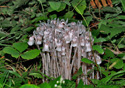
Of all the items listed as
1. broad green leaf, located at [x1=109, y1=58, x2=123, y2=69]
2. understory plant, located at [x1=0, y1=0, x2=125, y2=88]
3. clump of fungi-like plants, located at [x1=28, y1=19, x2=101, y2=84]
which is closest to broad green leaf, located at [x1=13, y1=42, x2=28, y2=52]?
understory plant, located at [x1=0, y1=0, x2=125, y2=88]

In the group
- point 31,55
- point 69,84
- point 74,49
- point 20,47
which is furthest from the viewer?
point 74,49

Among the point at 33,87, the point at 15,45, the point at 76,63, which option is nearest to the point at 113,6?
the point at 76,63

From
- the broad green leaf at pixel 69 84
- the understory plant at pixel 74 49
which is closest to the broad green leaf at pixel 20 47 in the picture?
the understory plant at pixel 74 49

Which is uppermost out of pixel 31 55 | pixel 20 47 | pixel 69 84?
pixel 20 47

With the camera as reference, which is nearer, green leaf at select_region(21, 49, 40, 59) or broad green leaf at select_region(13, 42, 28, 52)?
green leaf at select_region(21, 49, 40, 59)

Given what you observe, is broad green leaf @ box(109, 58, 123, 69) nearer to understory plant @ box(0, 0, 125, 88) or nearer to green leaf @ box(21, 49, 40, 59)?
understory plant @ box(0, 0, 125, 88)

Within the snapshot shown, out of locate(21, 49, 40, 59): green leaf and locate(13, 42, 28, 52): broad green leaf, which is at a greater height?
locate(13, 42, 28, 52): broad green leaf

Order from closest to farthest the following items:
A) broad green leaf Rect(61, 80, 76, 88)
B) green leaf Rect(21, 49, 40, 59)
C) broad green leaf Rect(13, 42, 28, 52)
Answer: broad green leaf Rect(61, 80, 76, 88), green leaf Rect(21, 49, 40, 59), broad green leaf Rect(13, 42, 28, 52)

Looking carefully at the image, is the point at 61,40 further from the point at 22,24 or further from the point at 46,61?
the point at 22,24

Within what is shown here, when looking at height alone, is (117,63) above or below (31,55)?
below

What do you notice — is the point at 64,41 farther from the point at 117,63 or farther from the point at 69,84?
the point at 117,63

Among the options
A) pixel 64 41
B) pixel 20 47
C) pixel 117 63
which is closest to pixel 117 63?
pixel 117 63

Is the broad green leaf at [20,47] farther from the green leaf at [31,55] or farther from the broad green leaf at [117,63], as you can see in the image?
the broad green leaf at [117,63]

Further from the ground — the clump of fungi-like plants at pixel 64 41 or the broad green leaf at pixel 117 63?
the clump of fungi-like plants at pixel 64 41
